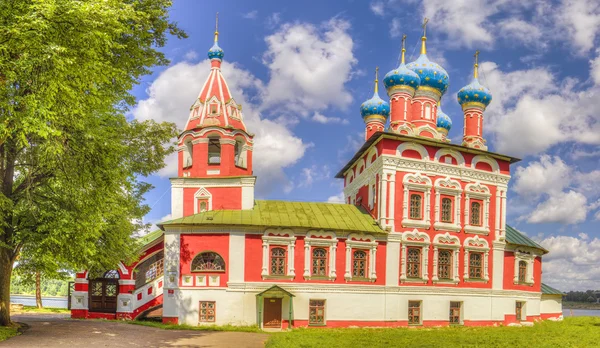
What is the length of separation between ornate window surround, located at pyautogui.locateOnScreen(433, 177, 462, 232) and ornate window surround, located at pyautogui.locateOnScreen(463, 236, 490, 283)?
2.96ft

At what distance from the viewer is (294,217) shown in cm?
2347

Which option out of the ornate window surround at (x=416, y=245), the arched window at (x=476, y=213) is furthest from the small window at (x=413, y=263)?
the arched window at (x=476, y=213)

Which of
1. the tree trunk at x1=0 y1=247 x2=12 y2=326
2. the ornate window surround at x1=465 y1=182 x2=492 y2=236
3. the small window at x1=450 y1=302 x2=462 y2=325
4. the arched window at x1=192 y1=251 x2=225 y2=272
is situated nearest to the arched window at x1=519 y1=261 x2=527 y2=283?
the ornate window surround at x1=465 y1=182 x2=492 y2=236

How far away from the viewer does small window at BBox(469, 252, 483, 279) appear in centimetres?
2539

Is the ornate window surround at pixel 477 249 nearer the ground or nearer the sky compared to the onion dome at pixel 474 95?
nearer the ground

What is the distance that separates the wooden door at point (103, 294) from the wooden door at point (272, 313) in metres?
7.65

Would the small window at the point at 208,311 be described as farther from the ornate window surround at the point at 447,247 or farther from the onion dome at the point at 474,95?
the onion dome at the point at 474,95

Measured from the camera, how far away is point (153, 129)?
22.5 meters

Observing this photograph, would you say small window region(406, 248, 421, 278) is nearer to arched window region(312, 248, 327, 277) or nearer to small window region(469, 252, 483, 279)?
small window region(469, 252, 483, 279)

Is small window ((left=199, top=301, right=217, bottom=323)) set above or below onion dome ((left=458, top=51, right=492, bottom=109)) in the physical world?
below

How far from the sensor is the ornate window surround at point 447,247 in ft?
80.1

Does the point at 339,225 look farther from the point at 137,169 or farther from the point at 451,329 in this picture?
the point at 137,169

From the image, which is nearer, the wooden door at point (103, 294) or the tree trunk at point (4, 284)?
the tree trunk at point (4, 284)

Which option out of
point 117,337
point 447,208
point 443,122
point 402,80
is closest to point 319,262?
point 447,208
